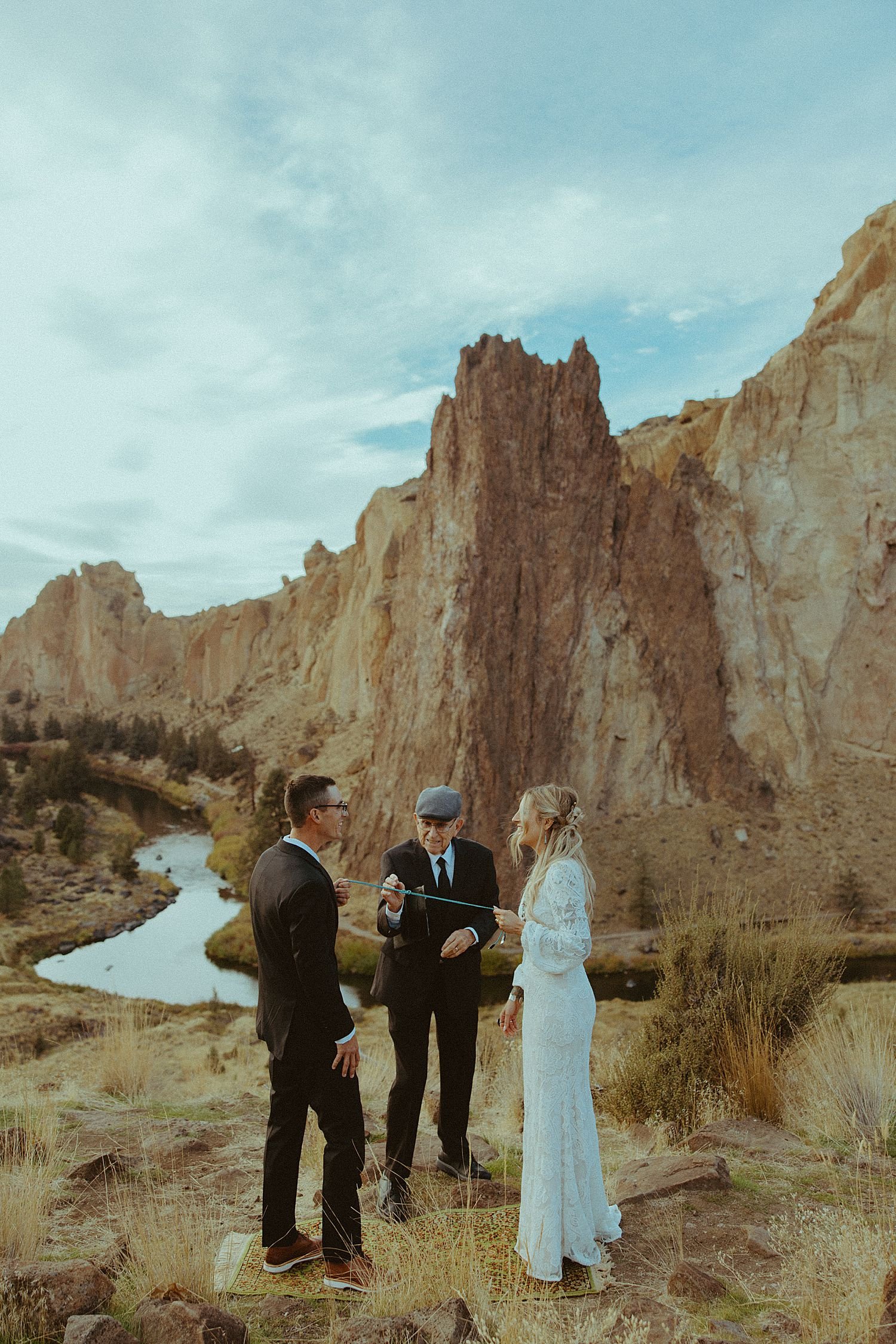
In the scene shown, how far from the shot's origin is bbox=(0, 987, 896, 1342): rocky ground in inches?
126

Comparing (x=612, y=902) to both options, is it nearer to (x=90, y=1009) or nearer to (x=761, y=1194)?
(x=90, y=1009)

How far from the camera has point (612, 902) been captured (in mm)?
26875

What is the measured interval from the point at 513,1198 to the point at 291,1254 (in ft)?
3.71

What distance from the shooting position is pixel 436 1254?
3.42 m

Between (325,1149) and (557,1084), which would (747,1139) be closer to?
(557,1084)

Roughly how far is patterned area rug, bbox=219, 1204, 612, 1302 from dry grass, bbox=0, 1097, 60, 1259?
786 millimetres

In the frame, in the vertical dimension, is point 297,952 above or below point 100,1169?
above

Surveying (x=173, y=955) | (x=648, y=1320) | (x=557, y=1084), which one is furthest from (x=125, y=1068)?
(x=173, y=955)

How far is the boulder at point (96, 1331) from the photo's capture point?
2.81 m

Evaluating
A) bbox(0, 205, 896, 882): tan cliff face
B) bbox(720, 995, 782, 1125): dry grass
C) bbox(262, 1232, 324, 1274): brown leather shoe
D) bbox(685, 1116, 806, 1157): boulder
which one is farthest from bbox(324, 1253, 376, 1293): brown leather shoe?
bbox(0, 205, 896, 882): tan cliff face

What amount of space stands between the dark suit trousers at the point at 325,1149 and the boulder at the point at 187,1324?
648 millimetres

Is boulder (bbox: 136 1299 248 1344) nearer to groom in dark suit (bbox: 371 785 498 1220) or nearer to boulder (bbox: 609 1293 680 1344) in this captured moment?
boulder (bbox: 609 1293 680 1344)

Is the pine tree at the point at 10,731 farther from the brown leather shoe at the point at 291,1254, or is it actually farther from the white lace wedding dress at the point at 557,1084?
the white lace wedding dress at the point at 557,1084

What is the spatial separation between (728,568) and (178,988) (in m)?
23.9
